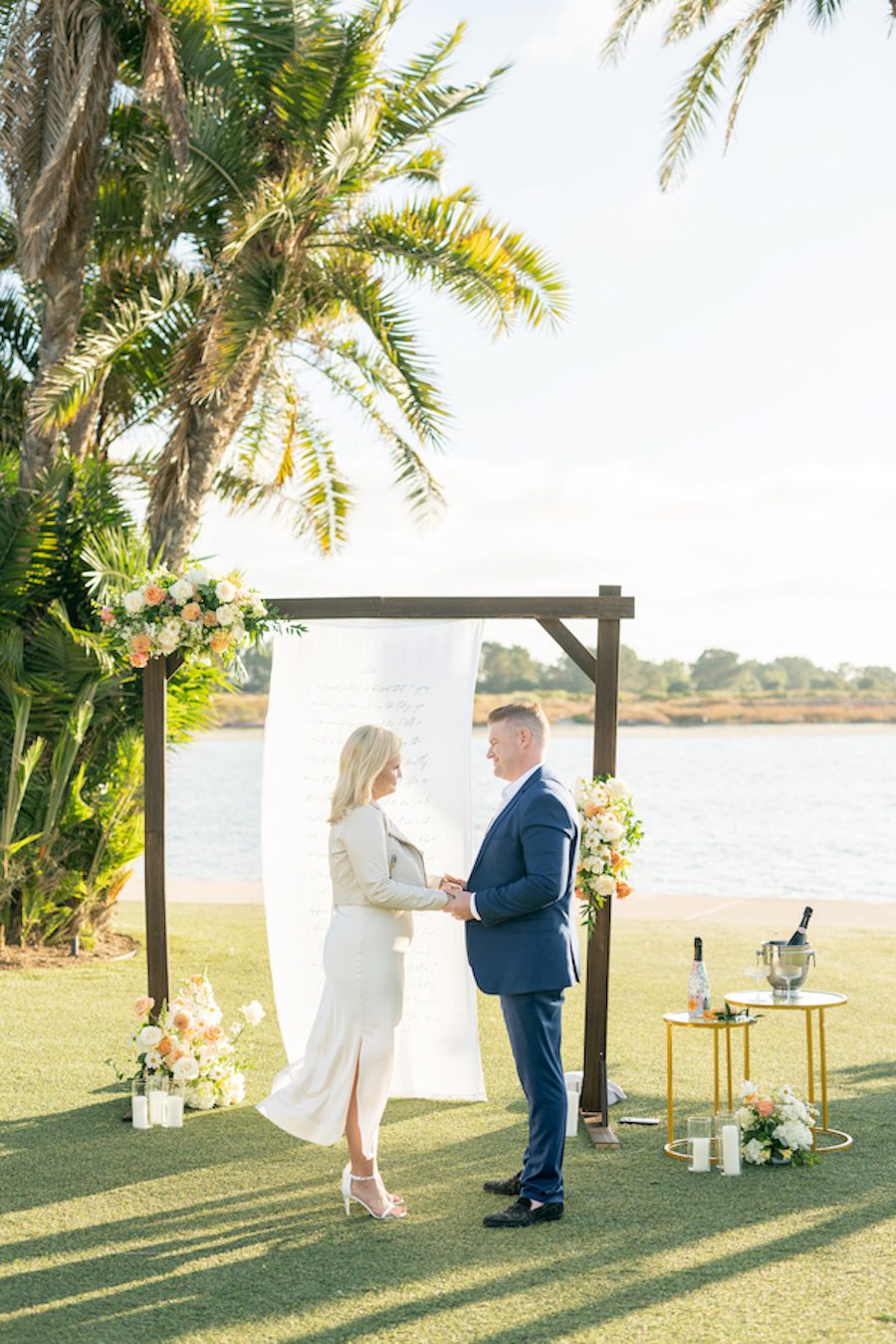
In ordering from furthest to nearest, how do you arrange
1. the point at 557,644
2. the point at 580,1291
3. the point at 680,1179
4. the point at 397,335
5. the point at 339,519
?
1. the point at 339,519
2. the point at 397,335
3. the point at 557,644
4. the point at 680,1179
5. the point at 580,1291

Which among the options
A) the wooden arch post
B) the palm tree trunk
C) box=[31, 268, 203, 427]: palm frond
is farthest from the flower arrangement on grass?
box=[31, 268, 203, 427]: palm frond

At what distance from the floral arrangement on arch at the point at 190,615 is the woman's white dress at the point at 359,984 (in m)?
1.70

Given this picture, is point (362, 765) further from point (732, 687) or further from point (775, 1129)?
point (732, 687)

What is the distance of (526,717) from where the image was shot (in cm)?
539

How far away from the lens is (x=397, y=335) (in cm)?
1301

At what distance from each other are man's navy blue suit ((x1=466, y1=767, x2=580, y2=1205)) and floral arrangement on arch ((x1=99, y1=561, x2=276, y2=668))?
1962 mm

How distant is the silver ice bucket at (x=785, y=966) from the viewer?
597cm

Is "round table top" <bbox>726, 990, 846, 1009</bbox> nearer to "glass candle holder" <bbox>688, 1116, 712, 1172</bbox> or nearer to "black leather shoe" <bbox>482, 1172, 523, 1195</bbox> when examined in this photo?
"glass candle holder" <bbox>688, 1116, 712, 1172</bbox>

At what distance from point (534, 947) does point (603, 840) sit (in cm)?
122

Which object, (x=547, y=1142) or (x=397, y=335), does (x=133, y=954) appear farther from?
(x=547, y=1142)

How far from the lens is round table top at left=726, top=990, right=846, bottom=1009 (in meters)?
5.82

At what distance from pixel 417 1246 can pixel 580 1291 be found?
69 cm

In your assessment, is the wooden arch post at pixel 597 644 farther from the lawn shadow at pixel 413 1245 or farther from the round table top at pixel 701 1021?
the round table top at pixel 701 1021

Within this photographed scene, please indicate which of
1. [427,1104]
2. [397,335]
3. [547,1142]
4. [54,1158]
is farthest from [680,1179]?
[397,335]
